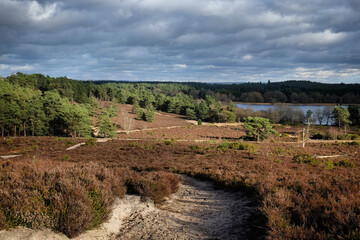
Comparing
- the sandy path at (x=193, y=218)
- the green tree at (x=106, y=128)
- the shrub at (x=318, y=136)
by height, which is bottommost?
the shrub at (x=318, y=136)

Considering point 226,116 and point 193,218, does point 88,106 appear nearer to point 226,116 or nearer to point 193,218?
point 226,116

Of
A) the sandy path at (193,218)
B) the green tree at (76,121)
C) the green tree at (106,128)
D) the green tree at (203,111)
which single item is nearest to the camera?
the sandy path at (193,218)

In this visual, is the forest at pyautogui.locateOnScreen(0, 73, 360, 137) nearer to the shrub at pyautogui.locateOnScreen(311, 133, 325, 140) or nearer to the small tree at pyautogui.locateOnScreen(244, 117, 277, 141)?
the small tree at pyautogui.locateOnScreen(244, 117, 277, 141)

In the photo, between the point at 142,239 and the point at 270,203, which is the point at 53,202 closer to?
the point at 142,239

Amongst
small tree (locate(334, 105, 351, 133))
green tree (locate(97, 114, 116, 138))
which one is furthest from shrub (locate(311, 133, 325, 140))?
green tree (locate(97, 114, 116, 138))

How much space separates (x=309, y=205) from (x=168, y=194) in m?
4.26

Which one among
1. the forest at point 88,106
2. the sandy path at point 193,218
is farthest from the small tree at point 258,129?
the sandy path at point 193,218

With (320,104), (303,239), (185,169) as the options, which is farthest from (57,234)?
(320,104)

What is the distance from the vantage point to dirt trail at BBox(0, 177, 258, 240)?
5.07 metres

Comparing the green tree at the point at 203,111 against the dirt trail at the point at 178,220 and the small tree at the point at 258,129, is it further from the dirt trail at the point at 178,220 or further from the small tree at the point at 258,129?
the dirt trail at the point at 178,220

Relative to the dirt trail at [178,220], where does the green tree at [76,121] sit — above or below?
below

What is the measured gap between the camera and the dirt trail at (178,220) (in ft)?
16.6

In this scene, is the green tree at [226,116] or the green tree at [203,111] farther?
the green tree at [203,111]

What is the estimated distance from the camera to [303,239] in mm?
3877
